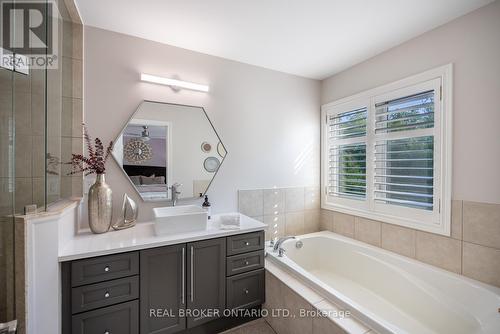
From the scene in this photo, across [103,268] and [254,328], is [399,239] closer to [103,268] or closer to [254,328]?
[254,328]

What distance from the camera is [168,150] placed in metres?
2.04

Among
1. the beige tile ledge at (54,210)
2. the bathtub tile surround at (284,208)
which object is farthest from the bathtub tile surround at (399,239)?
the beige tile ledge at (54,210)

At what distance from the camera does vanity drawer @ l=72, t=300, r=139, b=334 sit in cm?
130

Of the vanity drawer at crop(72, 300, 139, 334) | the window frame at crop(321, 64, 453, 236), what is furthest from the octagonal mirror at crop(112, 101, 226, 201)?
the window frame at crop(321, 64, 453, 236)

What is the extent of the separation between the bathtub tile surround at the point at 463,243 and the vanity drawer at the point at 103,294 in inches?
87.9

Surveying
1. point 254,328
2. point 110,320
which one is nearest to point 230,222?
point 254,328

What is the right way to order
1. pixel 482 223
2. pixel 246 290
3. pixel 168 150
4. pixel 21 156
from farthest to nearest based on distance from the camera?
pixel 168 150 → pixel 246 290 → pixel 482 223 → pixel 21 156

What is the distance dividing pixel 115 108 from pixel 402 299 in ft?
9.48

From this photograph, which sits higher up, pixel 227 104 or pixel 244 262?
pixel 227 104

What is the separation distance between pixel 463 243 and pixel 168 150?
2506 millimetres

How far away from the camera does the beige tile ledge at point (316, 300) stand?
1.22 m

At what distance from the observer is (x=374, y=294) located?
2039mm

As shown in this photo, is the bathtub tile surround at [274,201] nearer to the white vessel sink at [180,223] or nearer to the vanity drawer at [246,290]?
the vanity drawer at [246,290]

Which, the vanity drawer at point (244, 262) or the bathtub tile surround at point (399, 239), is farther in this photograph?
the bathtub tile surround at point (399, 239)
